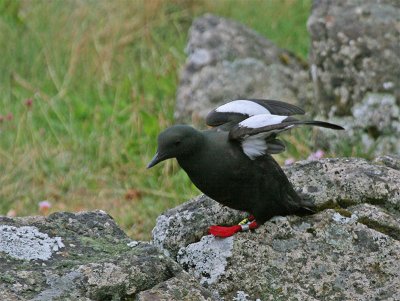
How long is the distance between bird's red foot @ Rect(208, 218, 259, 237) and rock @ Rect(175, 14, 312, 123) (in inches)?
132

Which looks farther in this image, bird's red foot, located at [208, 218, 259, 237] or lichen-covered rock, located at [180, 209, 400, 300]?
bird's red foot, located at [208, 218, 259, 237]

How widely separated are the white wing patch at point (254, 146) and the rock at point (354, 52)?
2825 mm

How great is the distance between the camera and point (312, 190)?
4.63 metres

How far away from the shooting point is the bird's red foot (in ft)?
14.2

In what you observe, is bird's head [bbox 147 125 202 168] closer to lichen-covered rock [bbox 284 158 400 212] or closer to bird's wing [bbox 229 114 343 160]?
bird's wing [bbox 229 114 343 160]

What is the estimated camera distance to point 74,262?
11.8ft

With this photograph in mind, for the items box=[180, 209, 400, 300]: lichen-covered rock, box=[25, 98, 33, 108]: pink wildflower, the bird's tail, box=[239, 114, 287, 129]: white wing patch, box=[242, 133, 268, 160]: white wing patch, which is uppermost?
the bird's tail

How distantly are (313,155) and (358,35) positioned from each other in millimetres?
1106

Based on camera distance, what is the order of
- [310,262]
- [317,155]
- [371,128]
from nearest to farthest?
1. [310,262]
2. [317,155]
3. [371,128]

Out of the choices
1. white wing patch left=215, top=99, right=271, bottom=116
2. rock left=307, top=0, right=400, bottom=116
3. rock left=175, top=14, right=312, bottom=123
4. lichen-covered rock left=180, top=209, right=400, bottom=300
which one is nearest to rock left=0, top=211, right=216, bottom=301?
lichen-covered rock left=180, top=209, right=400, bottom=300

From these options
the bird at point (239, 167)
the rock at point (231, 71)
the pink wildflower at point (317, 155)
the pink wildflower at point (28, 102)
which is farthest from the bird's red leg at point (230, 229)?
the pink wildflower at point (28, 102)

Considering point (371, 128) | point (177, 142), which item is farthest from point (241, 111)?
point (371, 128)

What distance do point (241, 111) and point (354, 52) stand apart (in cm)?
245

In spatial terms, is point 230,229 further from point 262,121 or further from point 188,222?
point 262,121
